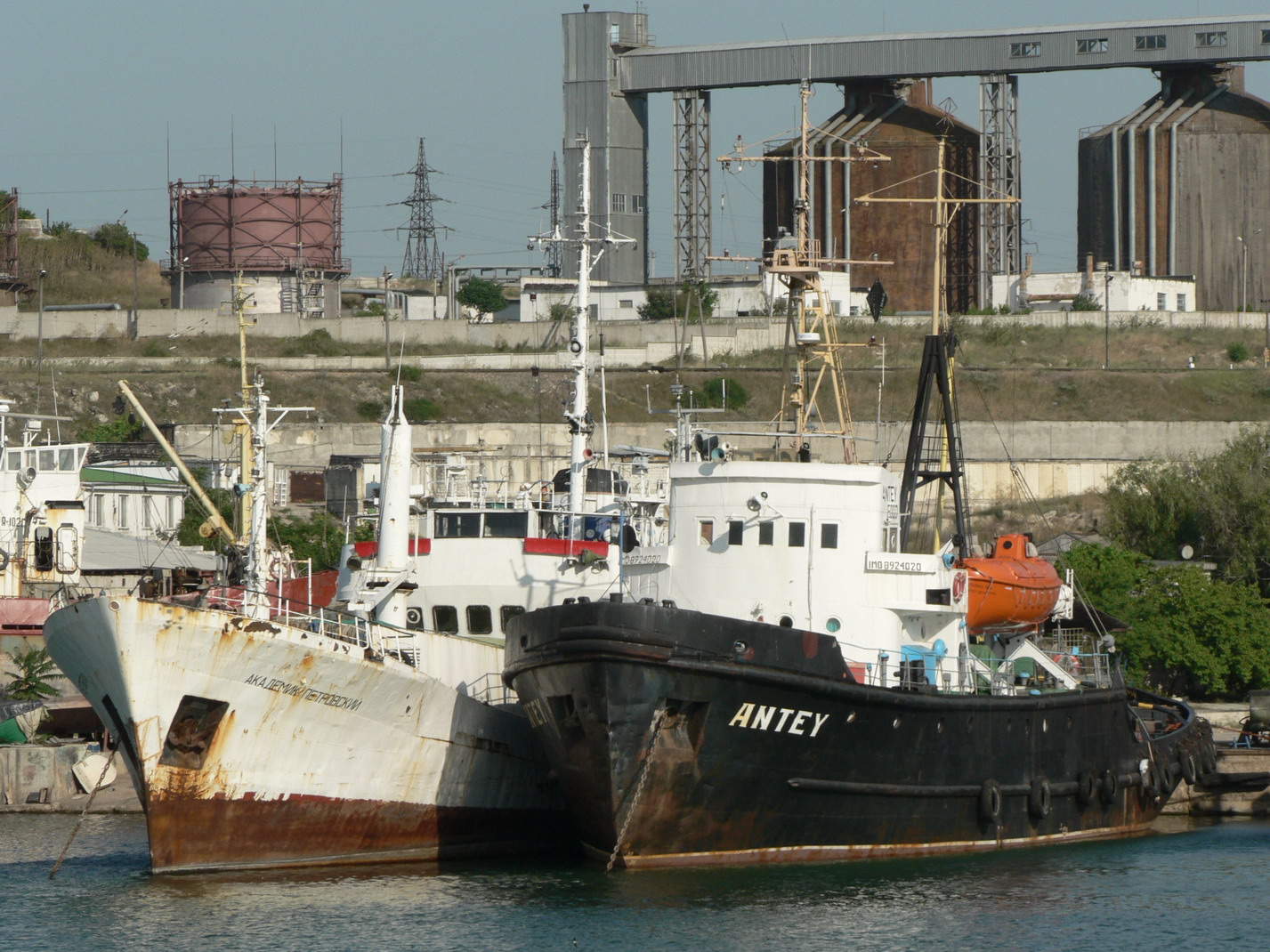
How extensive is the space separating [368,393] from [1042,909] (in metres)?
50.6

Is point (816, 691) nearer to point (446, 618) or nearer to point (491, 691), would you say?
point (491, 691)

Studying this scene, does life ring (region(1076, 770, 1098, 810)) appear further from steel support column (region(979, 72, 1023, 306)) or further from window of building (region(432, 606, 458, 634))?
steel support column (region(979, 72, 1023, 306))

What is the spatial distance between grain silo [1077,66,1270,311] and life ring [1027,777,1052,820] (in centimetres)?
5971

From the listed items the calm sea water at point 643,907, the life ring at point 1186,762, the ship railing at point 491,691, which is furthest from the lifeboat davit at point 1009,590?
the ship railing at point 491,691

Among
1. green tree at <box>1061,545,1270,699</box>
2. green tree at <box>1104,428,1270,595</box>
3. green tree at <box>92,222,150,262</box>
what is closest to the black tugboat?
green tree at <box>1061,545,1270,699</box>

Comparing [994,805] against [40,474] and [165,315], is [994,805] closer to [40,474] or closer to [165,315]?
[40,474]

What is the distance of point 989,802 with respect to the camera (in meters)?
28.1

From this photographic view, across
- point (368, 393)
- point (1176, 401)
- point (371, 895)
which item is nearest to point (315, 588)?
point (371, 895)

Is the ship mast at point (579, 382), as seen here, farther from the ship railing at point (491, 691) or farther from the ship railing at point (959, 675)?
the ship railing at point (959, 675)

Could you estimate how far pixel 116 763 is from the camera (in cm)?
3419

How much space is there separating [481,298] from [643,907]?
72510 millimetres

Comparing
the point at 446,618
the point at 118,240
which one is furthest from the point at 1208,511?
the point at 118,240

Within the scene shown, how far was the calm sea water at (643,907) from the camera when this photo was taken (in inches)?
911

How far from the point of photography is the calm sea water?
2314 cm
